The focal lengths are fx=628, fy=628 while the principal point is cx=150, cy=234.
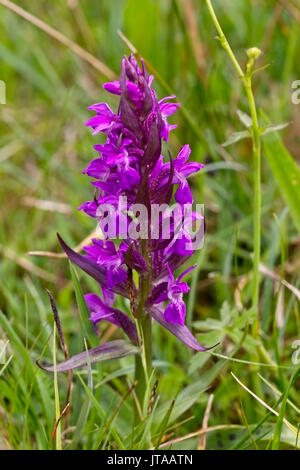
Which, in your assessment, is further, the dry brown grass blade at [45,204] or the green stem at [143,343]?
the dry brown grass blade at [45,204]

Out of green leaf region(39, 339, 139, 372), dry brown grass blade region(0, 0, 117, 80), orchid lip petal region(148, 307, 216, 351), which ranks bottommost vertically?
green leaf region(39, 339, 139, 372)

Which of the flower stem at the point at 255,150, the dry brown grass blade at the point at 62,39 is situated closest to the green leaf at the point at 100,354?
the flower stem at the point at 255,150

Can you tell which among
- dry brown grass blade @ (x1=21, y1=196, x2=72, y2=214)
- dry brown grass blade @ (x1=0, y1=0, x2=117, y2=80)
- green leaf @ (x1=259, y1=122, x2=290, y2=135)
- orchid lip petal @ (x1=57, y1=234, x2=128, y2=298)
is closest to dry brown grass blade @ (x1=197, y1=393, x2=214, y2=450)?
orchid lip petal @ (x1=57, y1=234, x2=128, y2=298)

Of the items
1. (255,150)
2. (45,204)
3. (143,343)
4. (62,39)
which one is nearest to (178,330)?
(143,343)

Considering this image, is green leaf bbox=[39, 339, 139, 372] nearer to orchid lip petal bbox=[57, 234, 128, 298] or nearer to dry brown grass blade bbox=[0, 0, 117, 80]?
orchid lip petal bbox=[57, 234, 128, 298]

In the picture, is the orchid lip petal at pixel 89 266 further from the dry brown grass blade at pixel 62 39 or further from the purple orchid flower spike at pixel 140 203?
the dry brown grass blade at pixel 62 39
